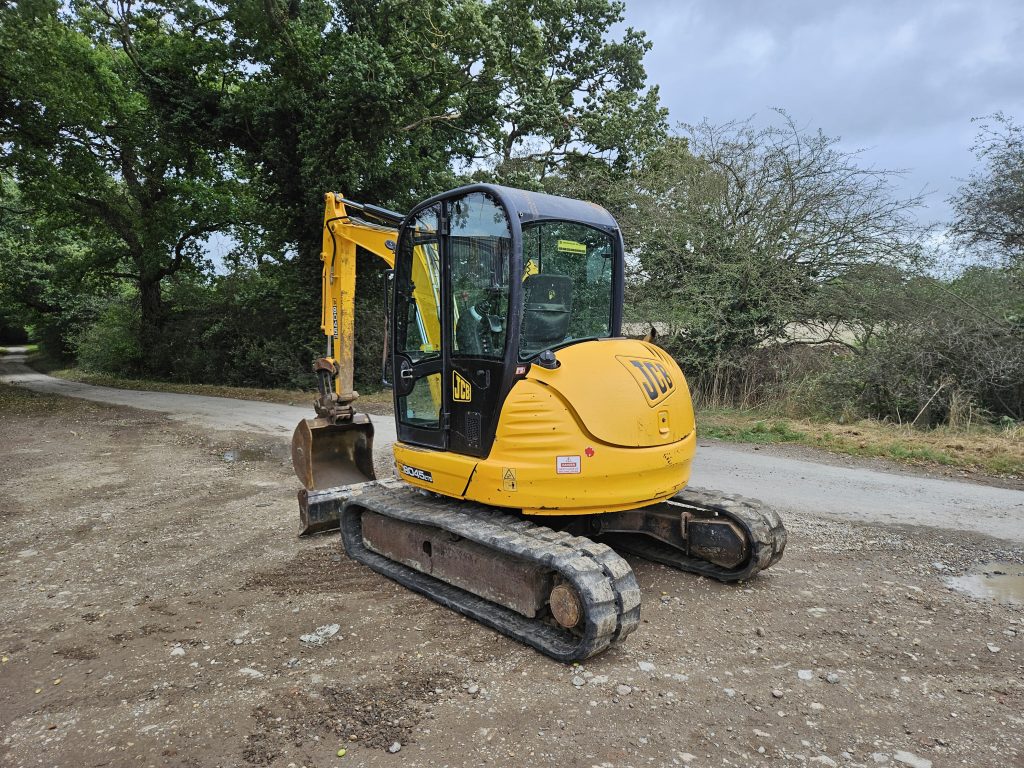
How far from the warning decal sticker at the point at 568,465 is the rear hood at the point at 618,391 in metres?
0.18

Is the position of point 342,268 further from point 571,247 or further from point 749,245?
point 749,245

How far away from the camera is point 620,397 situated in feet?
12.3

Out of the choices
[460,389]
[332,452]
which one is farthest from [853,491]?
[332,452]

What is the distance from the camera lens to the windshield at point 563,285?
3973mm

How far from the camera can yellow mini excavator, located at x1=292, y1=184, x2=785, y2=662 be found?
367cm

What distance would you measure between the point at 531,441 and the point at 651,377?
849 mm

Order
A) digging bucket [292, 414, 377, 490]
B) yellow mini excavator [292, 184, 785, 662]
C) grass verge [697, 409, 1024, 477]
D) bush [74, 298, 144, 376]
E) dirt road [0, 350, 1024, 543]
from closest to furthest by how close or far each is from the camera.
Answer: yellow mini excavator [292, 184, 785, 662] → digging bucket [292, 414, 377, 490] → dirt road [0, 350, 1024, 543] → grass verge [697, 409, 1024, 477] → bush [74, 298, 144, 376]

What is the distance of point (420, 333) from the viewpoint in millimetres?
4523

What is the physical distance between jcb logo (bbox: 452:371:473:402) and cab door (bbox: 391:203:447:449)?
113mm

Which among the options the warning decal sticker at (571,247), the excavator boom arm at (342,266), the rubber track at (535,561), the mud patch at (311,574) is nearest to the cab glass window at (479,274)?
the warning decal sticker at (571,247)

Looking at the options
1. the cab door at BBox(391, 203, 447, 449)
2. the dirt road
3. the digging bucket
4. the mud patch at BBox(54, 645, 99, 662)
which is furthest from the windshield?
the dirt road

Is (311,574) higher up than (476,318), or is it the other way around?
(476,318)

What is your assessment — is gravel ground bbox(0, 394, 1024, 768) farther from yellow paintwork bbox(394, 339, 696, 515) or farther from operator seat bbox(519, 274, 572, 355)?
operator seat bbox(519, 274, 572, 355)

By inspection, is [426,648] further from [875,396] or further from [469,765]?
[875,396]
